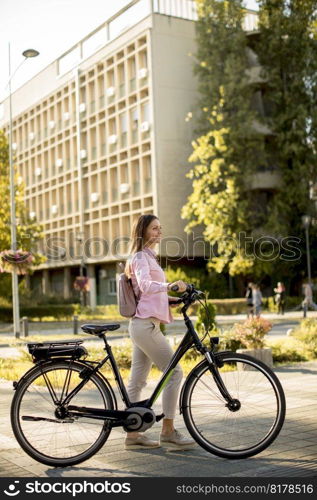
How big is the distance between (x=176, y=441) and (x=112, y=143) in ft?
160

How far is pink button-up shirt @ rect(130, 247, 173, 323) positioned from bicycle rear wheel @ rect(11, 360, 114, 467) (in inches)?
27.1

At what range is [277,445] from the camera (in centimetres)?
568

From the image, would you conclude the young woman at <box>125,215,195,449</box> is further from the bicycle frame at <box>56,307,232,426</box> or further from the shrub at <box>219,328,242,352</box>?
the shrub at <box>219,328,242,352</box>

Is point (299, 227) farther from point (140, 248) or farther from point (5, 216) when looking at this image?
point (140, 248)

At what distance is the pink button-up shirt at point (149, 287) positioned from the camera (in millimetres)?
5574

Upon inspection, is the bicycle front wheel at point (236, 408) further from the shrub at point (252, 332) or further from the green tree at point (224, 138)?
the green tree at point (224, 138)

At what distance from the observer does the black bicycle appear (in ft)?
17.3

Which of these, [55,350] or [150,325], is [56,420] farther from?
[150,325]

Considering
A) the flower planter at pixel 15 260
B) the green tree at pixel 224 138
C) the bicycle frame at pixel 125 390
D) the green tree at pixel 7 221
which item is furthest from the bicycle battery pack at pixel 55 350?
the green tree at pixel 224 138

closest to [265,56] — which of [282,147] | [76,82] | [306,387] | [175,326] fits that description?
[282,147]

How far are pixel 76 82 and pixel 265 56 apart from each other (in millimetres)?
17683

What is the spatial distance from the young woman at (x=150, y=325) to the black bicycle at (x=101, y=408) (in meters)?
0.29

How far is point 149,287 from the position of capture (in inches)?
219

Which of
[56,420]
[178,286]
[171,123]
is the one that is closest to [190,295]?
[178,286]
